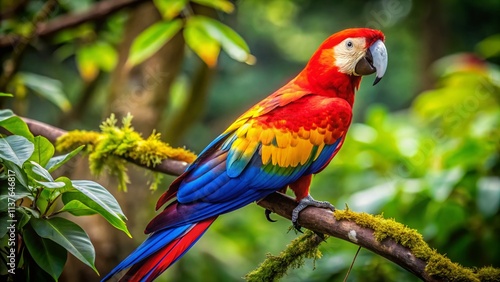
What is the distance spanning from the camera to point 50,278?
1.27 meters

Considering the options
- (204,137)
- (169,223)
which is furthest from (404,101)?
(169,223)

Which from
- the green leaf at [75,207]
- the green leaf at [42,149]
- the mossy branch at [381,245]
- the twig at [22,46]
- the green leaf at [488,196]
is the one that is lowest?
the green leaf at [75,207]

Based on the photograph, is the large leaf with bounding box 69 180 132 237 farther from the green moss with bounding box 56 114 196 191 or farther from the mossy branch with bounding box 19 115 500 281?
the green moss with bounding box 56 114 196 191

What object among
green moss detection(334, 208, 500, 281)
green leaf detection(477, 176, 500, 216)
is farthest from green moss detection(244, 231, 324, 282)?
green leaf detection(477, 176, 500, 216)

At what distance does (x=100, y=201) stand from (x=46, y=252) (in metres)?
0.18

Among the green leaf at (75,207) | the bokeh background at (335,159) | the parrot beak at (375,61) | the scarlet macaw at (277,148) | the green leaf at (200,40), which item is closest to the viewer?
the green leaf at (75,207)

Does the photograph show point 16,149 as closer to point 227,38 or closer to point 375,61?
point 227,38

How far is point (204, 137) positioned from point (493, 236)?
11.6ft

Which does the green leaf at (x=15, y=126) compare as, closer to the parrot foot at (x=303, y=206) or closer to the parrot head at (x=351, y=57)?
the parrot foot at (x=303, y=206)

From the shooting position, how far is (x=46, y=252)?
122 centimetres

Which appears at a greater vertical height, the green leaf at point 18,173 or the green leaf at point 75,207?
the green leaf at point 75,207

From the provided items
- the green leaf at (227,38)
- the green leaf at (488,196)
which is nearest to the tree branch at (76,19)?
the green leaf at (227,38)

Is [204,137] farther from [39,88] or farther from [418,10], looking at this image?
[39,88]

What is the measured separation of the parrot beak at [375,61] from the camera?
181 cm
